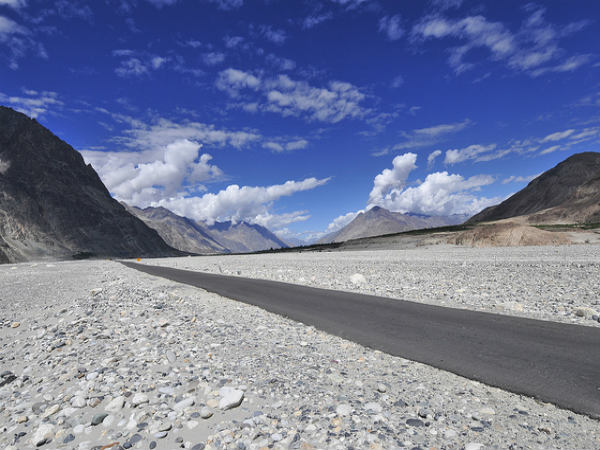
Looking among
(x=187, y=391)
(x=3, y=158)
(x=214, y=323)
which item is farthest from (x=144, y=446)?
(x=3, y=158)

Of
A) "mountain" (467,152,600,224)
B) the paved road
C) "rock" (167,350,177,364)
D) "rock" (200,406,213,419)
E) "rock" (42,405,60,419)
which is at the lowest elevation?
the paved road

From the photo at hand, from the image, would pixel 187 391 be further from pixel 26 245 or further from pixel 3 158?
pixel 3 158

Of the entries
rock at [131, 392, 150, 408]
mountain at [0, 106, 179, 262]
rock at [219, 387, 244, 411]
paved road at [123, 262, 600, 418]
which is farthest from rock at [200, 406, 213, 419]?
mountain at [0, 106, 179, 262]

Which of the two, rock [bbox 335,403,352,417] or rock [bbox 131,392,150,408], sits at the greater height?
rock [bbox 131,392,150,408]

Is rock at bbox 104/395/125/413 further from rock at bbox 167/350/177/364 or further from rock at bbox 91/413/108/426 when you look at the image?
rock at bbox 167/350/177/364

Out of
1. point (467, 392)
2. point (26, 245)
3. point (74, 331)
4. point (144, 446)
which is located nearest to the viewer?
point (144, 446)

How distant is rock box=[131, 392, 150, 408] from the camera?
471 centimetres

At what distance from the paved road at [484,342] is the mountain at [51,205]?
125 metres

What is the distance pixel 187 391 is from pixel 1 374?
457 centimetres

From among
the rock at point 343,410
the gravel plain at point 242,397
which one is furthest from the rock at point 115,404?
the rock at point 343,410

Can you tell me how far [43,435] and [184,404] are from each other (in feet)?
5.78

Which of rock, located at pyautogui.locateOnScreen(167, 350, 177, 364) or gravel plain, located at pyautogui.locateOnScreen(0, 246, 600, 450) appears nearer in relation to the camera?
gravel plain, located at pyautogui.locateOnScreen(0, 246, 600, 450)

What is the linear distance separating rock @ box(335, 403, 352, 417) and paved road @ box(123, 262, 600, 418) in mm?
2502

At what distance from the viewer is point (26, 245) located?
4321 inches
